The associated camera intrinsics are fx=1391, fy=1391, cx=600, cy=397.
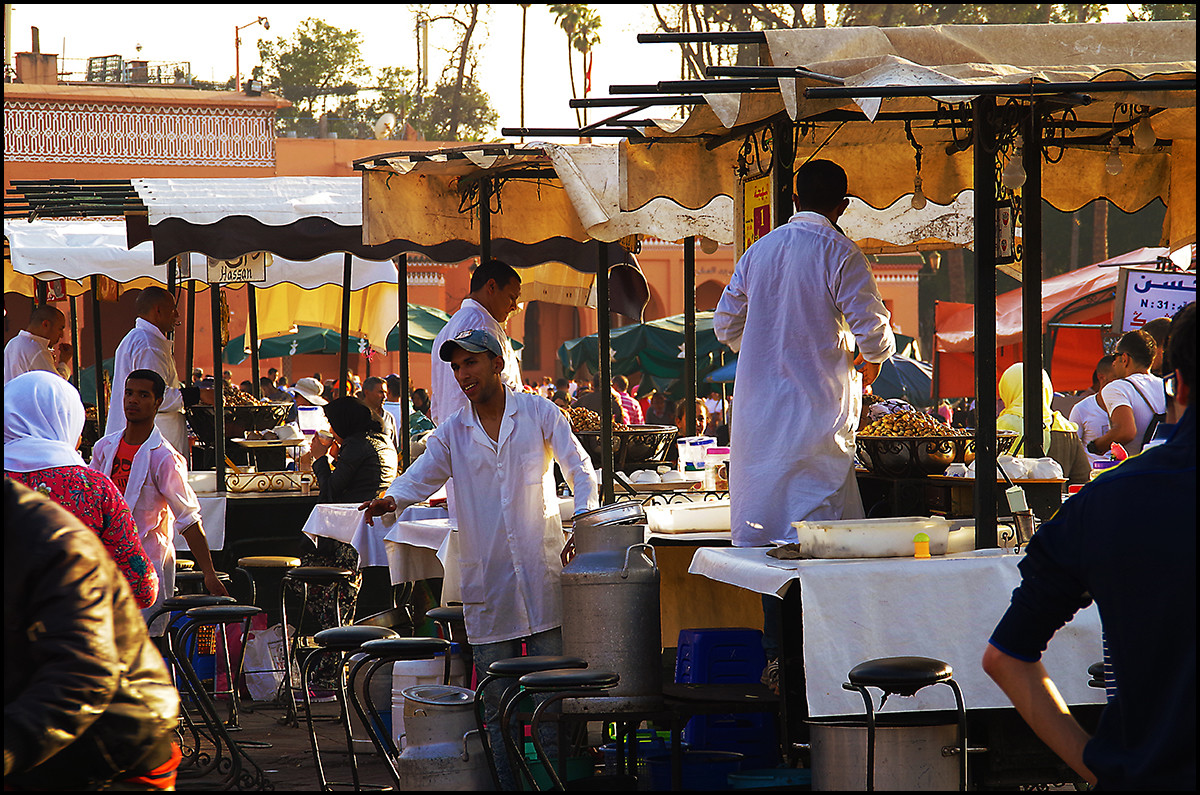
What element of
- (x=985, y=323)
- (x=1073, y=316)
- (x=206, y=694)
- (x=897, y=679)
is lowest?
(x=206, y=694)

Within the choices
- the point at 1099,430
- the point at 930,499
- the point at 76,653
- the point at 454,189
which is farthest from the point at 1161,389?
the point at 76,653

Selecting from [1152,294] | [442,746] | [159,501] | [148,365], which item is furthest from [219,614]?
[1152,294]

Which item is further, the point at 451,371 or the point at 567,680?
the point at 451,371

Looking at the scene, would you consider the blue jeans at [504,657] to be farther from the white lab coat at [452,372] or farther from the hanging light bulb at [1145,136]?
the hanging light bulb at [1145,136]

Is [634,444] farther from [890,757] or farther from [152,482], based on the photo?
[890,757]

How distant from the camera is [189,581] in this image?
7.48 meters

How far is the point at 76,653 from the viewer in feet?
7.65

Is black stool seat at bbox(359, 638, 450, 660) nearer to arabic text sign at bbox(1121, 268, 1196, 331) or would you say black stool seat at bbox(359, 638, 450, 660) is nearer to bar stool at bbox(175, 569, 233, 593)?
bar stool at bbox(175, 569, 233, 593)

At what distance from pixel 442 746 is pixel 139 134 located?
24.4 meters

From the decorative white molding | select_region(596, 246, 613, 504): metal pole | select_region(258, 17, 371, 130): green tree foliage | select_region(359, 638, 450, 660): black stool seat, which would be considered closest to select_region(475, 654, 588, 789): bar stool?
select_region(359, 638, 450, 660): black stool seat

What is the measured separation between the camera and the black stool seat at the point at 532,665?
4.39 m

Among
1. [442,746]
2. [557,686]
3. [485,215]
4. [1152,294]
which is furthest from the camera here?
[1152,294]

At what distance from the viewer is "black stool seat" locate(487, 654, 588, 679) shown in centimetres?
439

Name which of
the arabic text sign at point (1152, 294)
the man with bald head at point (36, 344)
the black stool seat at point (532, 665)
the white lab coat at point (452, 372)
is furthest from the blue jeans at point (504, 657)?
the man with bald head at point (36, 344)
